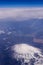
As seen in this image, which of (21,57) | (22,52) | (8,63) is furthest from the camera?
(22,52)

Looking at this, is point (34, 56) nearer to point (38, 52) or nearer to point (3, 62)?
point (38, 52)

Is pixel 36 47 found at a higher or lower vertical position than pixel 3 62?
higher

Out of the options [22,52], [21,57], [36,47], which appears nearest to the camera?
[21,57]

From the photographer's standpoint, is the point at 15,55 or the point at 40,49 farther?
the point at 40,49

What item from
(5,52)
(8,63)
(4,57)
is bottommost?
(8,63)

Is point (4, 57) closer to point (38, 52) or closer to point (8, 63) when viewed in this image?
point (8, 63)

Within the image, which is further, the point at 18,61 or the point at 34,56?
the point at 34,56

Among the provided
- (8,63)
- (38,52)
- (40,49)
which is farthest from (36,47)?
(8,63)

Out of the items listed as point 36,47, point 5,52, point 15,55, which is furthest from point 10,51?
point 36,47

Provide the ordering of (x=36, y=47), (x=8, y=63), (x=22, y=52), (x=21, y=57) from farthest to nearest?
(x=36, y=47)
(x=22, y=52)
(x=21, y=57)
(x=8, y=63)
